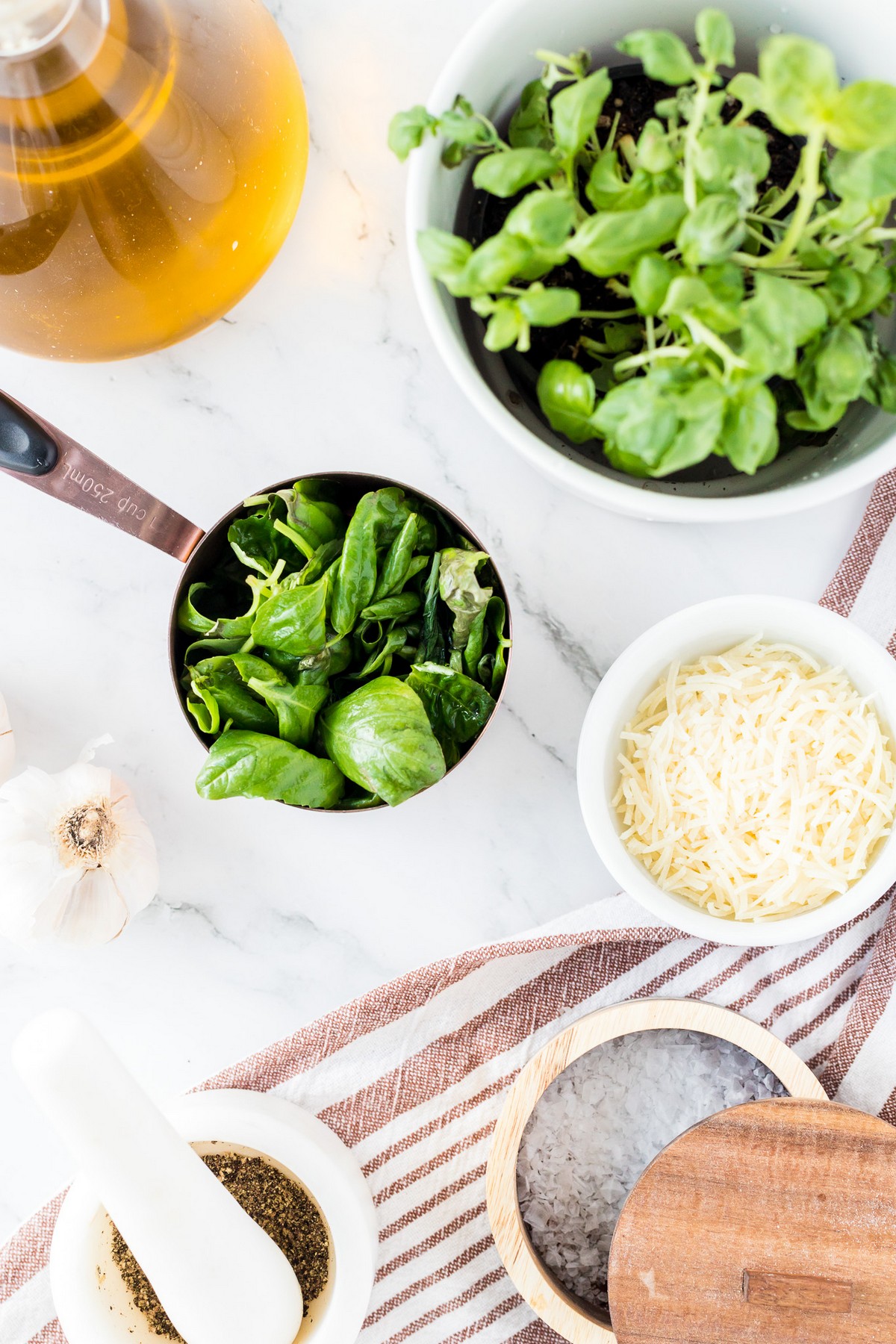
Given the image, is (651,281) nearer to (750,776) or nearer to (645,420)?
(645,420)

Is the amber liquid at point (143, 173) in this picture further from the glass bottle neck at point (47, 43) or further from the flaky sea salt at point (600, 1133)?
the flaky sea salt at point (600, 1133)

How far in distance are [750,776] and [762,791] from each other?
1cm

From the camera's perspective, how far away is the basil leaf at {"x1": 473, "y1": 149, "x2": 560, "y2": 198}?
540mm

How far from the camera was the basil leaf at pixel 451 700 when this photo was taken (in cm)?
82

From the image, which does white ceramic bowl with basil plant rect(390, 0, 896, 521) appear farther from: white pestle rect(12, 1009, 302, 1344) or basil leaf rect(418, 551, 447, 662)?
white pestle rect(12, 1009, 302, 1344)

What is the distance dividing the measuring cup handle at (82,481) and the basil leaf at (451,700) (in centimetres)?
22

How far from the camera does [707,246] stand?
0.48 metres

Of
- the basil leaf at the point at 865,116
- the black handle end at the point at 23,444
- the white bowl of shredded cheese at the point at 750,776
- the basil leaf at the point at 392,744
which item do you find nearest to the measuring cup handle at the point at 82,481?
the black handle end at the point at 23,444

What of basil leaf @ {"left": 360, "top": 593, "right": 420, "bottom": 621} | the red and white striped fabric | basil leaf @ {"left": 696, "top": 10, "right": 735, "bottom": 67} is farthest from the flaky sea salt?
basil leaf @ {"left": 696, "top": 10, "right": 735, "bottom": 67}

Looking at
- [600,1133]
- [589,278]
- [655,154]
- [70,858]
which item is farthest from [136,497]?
[600,1133]

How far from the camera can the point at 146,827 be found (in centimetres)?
95

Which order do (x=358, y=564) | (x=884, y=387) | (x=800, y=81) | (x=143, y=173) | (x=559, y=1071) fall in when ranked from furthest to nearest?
(x=559, y=1071) → (x=358, y=564) → (x=143, y=173) → (x=884, y=387) → (x=800, y=81)

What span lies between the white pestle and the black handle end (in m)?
0.39

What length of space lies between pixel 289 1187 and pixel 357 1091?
94 millimetres
